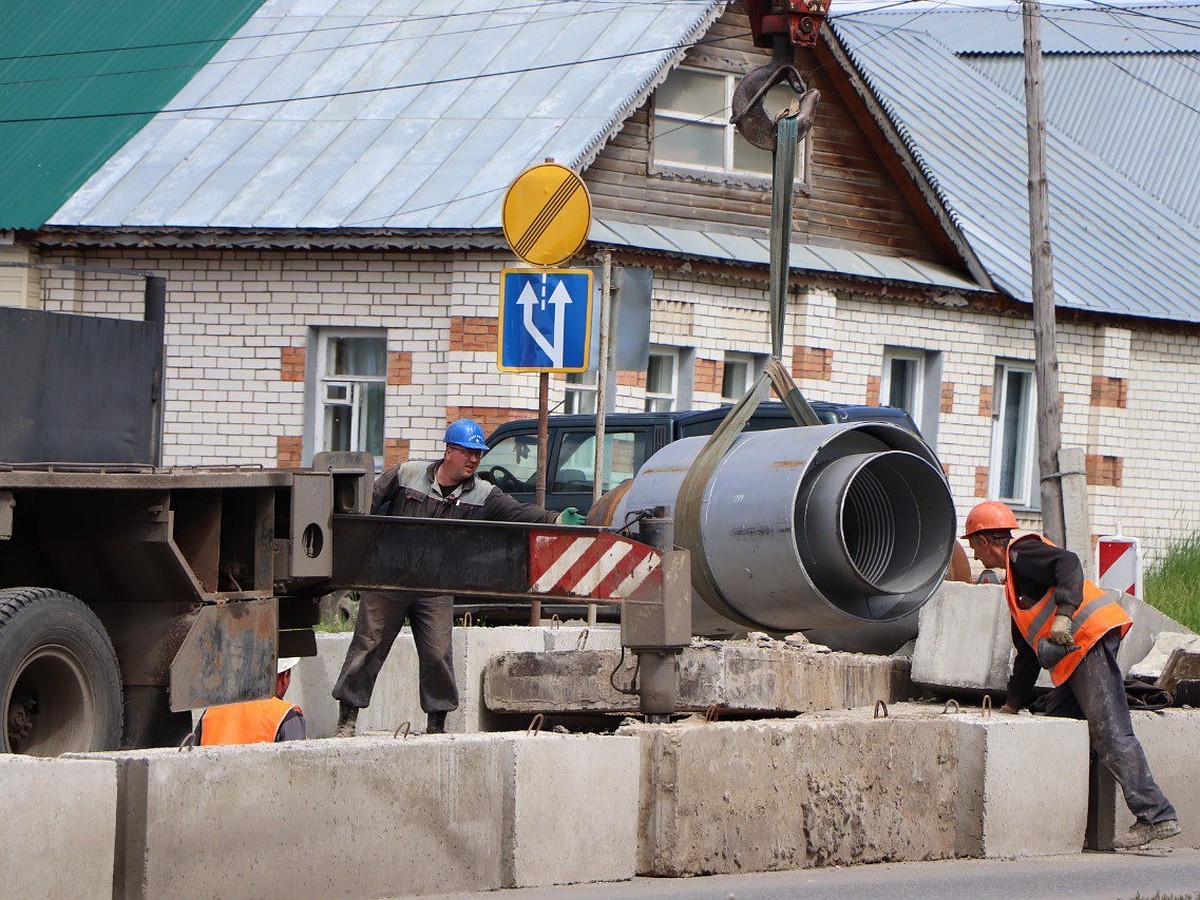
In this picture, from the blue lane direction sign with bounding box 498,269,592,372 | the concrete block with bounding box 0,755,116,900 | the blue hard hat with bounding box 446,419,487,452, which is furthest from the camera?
the blue lane direction sign with bounding box 498,269,592,372

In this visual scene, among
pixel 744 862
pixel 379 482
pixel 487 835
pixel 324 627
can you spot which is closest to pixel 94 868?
pixel 487 835

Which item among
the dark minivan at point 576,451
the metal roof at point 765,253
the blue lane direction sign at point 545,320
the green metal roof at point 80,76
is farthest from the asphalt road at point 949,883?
the green metal roof at point 80,76

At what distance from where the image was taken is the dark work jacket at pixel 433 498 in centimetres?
1034

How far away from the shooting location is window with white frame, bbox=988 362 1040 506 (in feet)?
80.6

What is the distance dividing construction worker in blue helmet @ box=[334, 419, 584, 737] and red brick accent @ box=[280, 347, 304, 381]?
10167 mm

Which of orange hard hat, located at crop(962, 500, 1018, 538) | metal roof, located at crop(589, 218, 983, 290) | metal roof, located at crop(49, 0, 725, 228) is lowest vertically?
orange hard hat, located at crop(962, 500, 1018, 538)

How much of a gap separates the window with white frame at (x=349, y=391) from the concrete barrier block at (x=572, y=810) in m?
13.2

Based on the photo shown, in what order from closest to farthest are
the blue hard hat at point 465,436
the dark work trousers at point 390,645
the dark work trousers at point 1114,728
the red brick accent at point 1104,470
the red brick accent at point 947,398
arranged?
the dark work trousers at point 1114,728 → the blue hard hat at point 465,436 → the dark work trousers at point 390,645 → the red brick accent at point 947,398 → the red brick accent at point 1104,470

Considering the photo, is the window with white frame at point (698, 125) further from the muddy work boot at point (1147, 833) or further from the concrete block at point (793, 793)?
the concrete block at point (793, 793)

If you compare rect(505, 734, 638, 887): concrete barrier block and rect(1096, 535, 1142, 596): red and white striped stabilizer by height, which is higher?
rect(1096, 535, 1142, 596): red and white striped stabilizer

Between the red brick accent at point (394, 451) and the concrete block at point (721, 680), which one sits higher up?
the red brick accent at point (394, 451)

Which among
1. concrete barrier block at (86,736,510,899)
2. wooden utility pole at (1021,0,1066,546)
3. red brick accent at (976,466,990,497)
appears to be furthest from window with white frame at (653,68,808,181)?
concrete barrier block at (86,736,510,899)

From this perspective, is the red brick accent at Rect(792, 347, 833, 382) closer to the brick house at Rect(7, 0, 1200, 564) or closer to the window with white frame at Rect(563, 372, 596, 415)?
the brick house at Rect(7, 0, 1200, 564)

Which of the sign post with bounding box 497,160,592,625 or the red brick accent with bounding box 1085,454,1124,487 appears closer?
the sign post with bounding box 497,160,592,625
